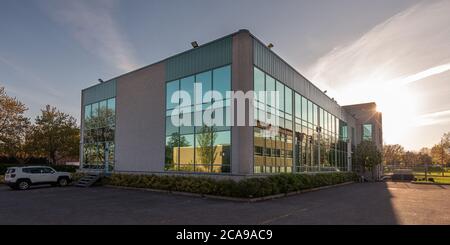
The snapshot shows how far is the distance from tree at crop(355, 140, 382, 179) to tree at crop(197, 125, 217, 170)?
1080 inches

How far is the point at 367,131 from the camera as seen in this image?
4516 cm

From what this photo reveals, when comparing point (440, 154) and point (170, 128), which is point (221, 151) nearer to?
point (170, 128)

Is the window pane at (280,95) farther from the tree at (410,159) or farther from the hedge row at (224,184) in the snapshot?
the tree at (410,159)

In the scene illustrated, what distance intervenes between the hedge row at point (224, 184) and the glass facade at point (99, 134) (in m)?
3.38

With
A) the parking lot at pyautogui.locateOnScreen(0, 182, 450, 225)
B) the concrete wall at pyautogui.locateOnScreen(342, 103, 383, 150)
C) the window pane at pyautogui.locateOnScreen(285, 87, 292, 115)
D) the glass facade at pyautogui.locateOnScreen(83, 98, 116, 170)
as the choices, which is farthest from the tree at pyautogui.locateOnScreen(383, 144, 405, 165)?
the parking lot at pyautogui.locateOnScreen(0, 182, 450, 225)

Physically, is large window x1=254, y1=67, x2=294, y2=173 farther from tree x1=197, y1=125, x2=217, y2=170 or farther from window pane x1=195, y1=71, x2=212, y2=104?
window pane x1=195, y1=71, x2=212, y2=104

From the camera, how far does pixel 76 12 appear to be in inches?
590

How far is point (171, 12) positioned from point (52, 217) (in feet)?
35.3

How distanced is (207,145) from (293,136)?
770 centimetres

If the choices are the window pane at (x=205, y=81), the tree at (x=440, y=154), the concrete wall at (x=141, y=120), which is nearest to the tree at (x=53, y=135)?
the concrete wall at (x=141, y=120)

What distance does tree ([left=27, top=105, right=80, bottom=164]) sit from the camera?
36969mm

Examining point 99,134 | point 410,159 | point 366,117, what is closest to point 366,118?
point 366,117
